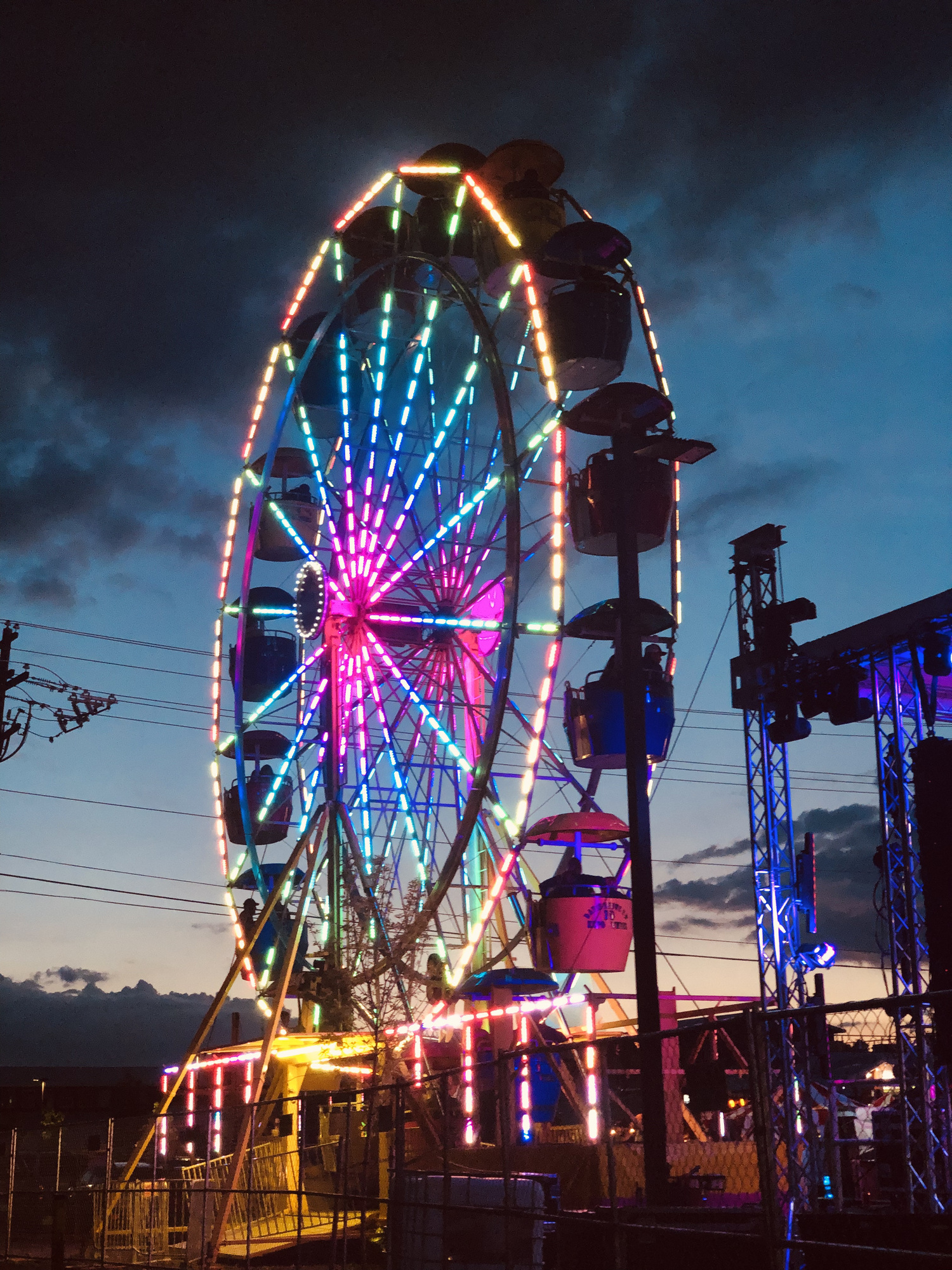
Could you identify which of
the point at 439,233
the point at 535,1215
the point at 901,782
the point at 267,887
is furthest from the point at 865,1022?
the point at 439,233

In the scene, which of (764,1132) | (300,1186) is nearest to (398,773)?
(300,1186)

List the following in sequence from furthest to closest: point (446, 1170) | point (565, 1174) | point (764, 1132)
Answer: point (565, 1174) < point (446, 1170) < point (764, 1132)

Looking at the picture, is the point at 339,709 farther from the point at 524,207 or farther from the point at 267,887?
the point at 524,207

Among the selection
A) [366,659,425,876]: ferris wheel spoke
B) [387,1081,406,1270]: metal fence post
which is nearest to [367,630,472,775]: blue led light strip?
[366,659,425,876]: ferris wheel spoke

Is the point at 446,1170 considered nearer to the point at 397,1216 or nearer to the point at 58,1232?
the point at 397,1216

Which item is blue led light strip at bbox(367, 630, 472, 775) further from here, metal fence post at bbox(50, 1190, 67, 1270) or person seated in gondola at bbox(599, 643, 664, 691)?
metal fence post at bbox(50, 1190, 67, 1270)

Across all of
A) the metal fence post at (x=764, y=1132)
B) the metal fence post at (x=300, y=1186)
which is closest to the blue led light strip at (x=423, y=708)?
the metal fence post at (x=300, y=1186)

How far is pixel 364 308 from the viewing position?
2595 centimetres

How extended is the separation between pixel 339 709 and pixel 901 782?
941 cm

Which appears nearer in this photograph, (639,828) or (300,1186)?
(300,1186)

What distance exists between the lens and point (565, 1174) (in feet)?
59.0

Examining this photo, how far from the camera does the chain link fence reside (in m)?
8.97

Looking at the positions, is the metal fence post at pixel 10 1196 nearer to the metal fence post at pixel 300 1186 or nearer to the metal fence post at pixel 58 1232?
the metal fence post at pixel 58 1232

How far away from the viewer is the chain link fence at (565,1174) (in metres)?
8.97
